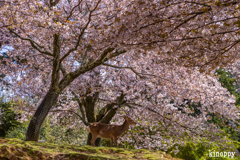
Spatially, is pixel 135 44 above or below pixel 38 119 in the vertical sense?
above

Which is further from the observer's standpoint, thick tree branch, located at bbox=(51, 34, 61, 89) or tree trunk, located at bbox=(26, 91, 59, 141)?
thick tree branch, located at bbox=(51, 34, 61, 89)

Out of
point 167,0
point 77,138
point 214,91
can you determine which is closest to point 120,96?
point 214,91

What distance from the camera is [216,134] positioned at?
8.64 meters

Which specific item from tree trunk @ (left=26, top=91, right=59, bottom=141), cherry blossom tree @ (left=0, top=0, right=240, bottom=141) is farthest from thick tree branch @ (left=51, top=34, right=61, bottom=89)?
tree trunk @ (left=26, top=91, right=59, bottom=141)

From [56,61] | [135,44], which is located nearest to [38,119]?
[56,61]

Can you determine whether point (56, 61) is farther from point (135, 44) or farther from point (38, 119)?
point (135, 44)

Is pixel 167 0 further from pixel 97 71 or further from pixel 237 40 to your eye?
pixel 97 71

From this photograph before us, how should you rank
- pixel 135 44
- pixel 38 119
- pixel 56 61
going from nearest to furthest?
1. pixel 135 44
2. pixel 38 119
3. pixel 56 61

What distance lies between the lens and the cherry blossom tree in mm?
4457

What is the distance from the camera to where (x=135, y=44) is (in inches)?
190

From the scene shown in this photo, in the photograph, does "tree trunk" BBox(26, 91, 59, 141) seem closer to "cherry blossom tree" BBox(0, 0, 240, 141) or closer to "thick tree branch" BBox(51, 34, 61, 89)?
"cherry blossom tree" BBox(0, 0, 240, 141)

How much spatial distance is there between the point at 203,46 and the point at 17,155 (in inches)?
192

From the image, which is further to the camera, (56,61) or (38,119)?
(56,61)

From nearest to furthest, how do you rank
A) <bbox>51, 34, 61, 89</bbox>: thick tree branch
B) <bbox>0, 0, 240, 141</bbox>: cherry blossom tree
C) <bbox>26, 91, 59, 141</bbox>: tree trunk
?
1. <bbox>0, 0, 240, 141</bbox>: cherry blossom tree
2. <bbox>26, 91, 59, 141</bbox>: tree trunk
3. <bbox>51, 34, 61, 89</bbox>: thick tree branch
